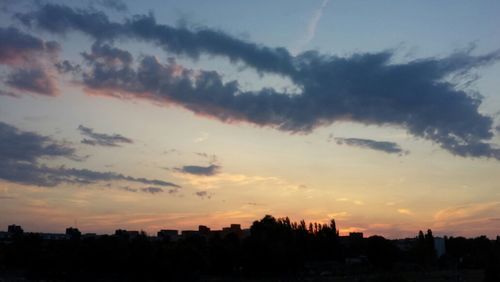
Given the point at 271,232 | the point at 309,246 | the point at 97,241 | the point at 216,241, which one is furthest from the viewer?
the point at 309,246

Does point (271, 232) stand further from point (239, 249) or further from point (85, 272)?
point (85, 272)

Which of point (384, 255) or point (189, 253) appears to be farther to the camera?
point (384, 255)

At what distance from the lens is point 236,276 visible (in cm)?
9781

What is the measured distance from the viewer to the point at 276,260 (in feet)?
338

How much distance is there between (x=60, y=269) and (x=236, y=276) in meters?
27.9

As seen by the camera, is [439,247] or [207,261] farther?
[439,247]

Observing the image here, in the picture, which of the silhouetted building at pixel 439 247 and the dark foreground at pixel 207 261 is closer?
the dark foreground at pixel 207 261

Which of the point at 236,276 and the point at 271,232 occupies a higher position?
the point at 271,232

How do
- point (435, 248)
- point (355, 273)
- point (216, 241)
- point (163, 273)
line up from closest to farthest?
point (163, 273), point (355, 273), point (216, 241), point (435, 248)

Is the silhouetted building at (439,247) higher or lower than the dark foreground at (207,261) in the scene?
higher

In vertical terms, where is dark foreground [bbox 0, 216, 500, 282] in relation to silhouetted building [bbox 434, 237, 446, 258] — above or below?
below

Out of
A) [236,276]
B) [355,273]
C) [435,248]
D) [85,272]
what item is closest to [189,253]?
[236,276]

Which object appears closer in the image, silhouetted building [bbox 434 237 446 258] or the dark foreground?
the dark foreground

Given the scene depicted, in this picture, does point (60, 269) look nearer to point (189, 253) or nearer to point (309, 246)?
point (189, 253)
